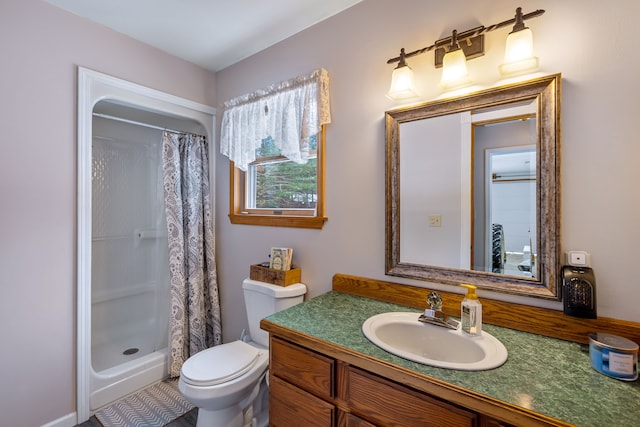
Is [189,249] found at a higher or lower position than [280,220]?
lower

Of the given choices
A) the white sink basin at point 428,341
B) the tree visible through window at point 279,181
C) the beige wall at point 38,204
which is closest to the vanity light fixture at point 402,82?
the tree visible through window at point 279,181

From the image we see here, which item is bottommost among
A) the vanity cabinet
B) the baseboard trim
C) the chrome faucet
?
the baseboard trim

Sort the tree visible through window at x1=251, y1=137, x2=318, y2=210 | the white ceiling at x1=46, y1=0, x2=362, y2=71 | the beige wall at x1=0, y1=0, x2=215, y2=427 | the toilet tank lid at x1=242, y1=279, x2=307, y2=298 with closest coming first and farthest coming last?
the beige wall at x1=0, y1=0, x2=215, y2=427
the white ceiling at x1=46, y1=0, x2=362, y2=71
the toilet tank lid at x1=242, y1=279, x2=307, y2=298
the tree visible through window at x1=251, y1=137, x2=318, y2=210

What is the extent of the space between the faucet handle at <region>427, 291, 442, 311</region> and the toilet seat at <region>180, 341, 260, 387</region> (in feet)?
3.20

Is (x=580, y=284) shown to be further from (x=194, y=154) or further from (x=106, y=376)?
(x=106, y=376)

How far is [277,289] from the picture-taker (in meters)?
1.77

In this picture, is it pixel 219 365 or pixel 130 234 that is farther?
pixel 130 234

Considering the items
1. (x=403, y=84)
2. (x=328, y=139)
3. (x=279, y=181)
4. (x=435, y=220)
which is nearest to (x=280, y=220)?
(x=279, y=181)

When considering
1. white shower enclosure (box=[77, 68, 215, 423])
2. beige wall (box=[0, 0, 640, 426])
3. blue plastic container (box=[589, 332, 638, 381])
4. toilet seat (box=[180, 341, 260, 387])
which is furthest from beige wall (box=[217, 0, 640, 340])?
white shower enclosure (box=[77, 68, 215, 423])

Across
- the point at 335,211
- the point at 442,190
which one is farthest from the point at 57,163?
the point at 442,190

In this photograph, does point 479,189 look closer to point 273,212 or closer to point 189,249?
point 273,212

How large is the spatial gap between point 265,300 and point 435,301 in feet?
3.36

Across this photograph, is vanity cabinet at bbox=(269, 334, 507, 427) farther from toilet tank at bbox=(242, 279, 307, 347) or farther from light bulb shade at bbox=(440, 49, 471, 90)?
light bulb shade at bbox=(440, 49, 471, 90)

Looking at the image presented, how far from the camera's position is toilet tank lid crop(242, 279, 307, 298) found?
5.78 feet
